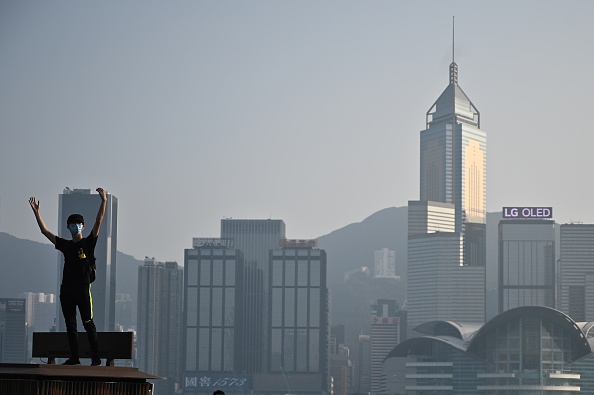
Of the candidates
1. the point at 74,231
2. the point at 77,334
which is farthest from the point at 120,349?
the point at 74,231

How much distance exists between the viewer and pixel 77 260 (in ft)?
47.1

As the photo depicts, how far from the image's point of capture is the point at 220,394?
594 inches

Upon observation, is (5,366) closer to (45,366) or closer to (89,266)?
(45,366)

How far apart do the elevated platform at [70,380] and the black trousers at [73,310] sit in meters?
0.64

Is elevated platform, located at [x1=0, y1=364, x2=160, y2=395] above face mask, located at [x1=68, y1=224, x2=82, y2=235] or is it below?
below

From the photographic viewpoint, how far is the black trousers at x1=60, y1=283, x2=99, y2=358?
14062 mm

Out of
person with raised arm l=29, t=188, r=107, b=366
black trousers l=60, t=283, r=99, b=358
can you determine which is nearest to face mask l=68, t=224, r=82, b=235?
person with raised arm l=29, t=188, r=107, b=366

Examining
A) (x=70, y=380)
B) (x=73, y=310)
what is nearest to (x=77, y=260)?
(x=73, y=310)

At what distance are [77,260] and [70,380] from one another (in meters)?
1.70

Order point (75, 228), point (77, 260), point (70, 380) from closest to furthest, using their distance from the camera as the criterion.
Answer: point (70, 380) → point (77, 260) → point (75, 228)

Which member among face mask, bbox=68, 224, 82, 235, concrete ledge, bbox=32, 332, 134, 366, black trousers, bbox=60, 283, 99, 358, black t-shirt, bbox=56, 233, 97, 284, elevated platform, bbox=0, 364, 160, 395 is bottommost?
elevated platform, bbox=0, 364, 160, 395

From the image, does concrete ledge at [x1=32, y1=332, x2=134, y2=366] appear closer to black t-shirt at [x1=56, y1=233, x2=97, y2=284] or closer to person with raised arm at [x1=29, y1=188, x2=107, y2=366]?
person with raised arm at [x1=29, y1=188, x2=107, y2=366]

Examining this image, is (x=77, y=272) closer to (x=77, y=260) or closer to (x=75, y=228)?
(x=77, y=260)

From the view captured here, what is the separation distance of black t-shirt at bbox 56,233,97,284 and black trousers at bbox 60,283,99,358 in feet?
0.26
